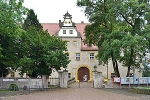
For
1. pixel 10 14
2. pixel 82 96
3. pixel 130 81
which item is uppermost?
pixel 10 14

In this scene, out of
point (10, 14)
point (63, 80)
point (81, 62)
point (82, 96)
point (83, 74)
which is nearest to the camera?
point (82, 96)

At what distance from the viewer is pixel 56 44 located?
34.8 meters

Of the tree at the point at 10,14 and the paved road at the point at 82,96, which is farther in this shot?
the tree at the point at 10,14

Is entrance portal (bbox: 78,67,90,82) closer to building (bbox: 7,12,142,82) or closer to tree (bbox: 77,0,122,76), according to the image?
building (bbox: 7,12,142,82)

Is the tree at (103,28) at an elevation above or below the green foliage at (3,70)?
above

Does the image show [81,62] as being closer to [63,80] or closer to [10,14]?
[63,80]

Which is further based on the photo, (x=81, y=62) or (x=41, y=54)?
(x=81, y=62)

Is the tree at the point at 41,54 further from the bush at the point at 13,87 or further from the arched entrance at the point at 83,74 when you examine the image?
the arched entrance at the point at 83,74

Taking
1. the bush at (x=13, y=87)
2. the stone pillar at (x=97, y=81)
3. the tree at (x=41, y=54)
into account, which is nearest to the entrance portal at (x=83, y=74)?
the stone pillar at (x=97, y=81)

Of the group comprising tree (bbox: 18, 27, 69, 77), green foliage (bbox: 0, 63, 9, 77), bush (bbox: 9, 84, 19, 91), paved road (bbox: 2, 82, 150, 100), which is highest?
tree (bbox: 18, 27, 69, 77)

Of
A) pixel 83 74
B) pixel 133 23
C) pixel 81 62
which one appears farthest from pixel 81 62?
pixel 133 23

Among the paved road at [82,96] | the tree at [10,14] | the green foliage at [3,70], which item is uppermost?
the tree at [10,14]

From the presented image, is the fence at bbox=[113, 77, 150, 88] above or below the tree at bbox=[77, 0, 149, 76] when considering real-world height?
below

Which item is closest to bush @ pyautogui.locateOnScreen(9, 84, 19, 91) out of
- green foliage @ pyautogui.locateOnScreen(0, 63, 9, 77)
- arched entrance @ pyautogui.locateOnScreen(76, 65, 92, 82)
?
green foliage @ pyautogui.locateOnScreen(0, 63, 9, 77)
